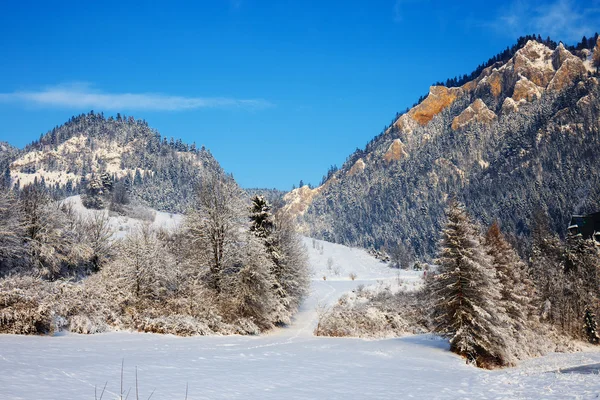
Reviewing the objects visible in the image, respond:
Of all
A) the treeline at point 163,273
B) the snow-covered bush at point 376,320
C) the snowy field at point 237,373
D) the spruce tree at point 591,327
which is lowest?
the spruce tree at point 591,327

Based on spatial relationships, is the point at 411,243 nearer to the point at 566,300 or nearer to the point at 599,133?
the point at 599,133

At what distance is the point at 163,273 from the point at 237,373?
54.7 ft

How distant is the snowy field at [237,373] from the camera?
8586mm

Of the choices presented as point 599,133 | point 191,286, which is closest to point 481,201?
point 599,133

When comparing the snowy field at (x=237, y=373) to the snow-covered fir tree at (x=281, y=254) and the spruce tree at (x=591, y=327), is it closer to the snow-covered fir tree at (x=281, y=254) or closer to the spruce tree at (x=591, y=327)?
the snow-covered fir tree at (x=281, y=254)

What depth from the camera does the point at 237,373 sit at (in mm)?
11328

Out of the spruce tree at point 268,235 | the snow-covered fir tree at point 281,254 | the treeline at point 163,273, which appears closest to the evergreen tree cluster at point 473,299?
the treeline at point 163,273

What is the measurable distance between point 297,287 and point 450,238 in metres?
A: 16.8

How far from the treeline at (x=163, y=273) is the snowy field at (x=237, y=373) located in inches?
74.2

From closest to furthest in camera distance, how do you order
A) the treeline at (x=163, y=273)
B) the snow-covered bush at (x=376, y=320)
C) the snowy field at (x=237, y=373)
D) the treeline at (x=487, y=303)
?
the snowy field at (x=237, y=373), the treeline at (x=163, y=273), the treeline at (x=487, y=303), the snow-covered bush at (x=376, y=320)

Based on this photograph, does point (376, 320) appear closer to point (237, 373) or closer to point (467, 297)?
point (467, 297)

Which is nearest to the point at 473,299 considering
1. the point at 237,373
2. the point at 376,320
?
the point at 376,320

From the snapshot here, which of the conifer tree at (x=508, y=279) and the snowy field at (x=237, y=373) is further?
the conifer tree at (x=508, y=279)

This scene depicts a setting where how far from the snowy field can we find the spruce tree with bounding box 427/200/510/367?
2.10 metres
